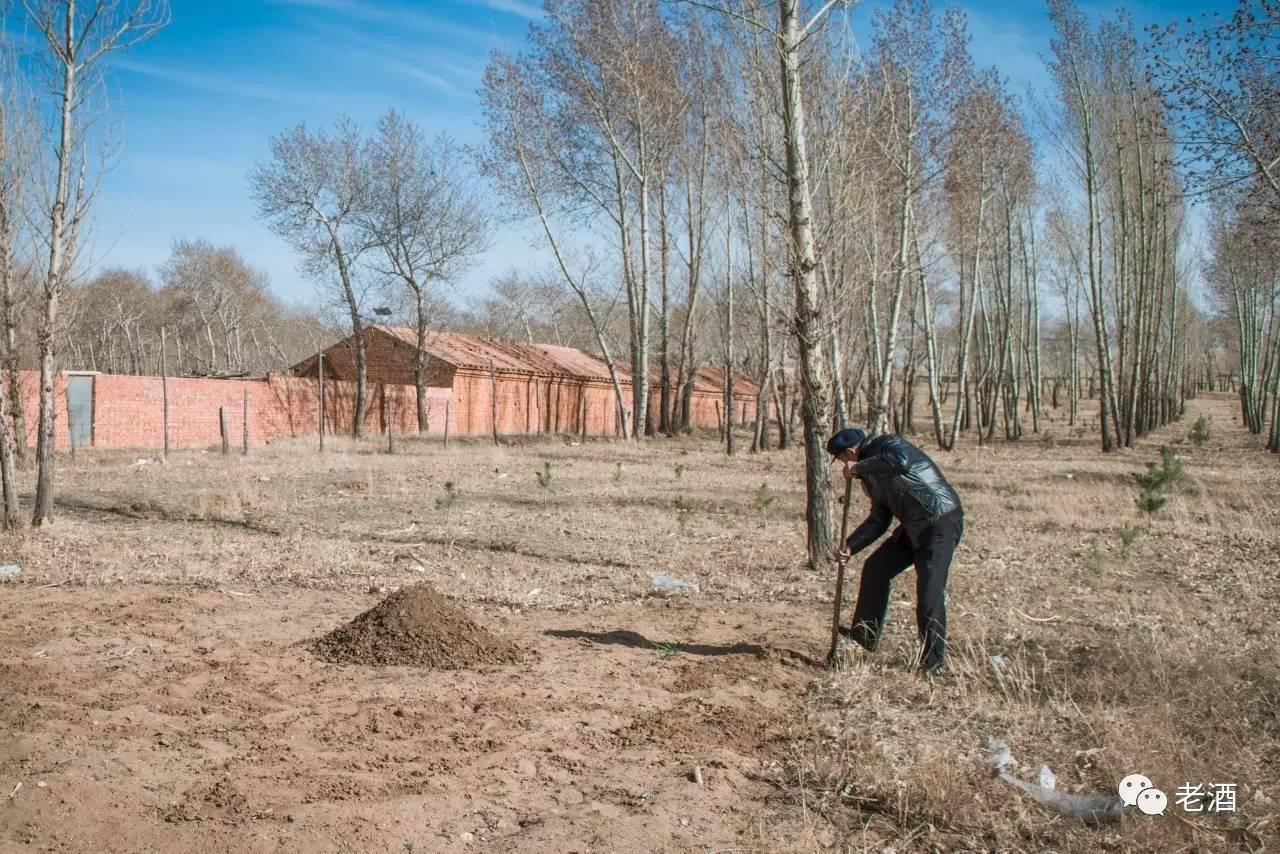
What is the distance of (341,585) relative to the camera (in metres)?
7.64

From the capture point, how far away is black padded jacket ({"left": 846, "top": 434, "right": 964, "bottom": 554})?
5363 mm

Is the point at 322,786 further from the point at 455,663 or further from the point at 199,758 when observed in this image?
the point at 455,663

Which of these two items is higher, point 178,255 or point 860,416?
point 178,255

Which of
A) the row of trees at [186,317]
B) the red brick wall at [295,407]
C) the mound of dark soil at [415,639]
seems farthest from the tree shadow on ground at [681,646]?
the row of trees at [186,317]

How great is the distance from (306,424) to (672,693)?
81.0ft

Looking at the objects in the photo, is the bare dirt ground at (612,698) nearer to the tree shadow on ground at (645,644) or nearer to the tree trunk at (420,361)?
the tree shadow on ground at (645,644)

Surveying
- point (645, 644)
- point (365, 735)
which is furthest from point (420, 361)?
point (365, 735)

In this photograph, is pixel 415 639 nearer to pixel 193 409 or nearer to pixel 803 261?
pixel 803 261

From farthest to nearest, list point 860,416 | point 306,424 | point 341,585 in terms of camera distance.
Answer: point 860,416 < point 306,424 < point 341,585

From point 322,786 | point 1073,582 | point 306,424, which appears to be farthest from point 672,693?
point 306,424

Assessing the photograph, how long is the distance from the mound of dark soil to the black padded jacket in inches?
89.9

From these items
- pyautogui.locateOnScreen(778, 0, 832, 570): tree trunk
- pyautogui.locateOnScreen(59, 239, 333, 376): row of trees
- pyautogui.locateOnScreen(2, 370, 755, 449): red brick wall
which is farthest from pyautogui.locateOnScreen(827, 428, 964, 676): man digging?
pyautogui.locateOnScreen(59, 239, 333, 376): row of trees

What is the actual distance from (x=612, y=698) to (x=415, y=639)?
131cm

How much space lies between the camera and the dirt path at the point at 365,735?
3.39 meters
